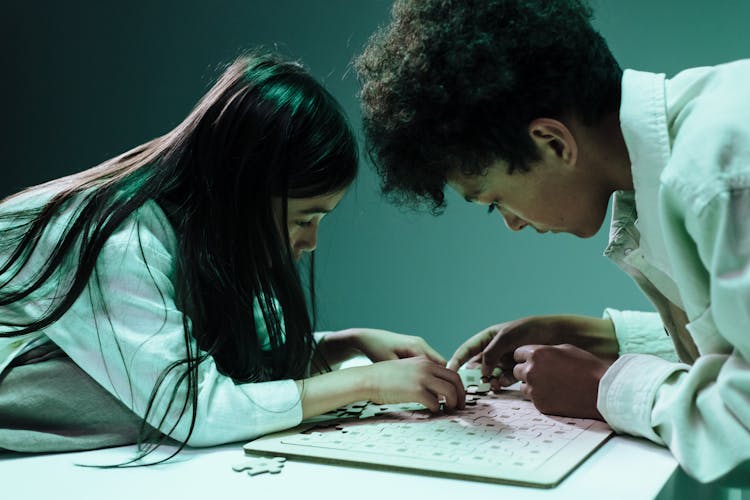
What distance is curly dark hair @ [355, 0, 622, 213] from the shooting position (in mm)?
1002

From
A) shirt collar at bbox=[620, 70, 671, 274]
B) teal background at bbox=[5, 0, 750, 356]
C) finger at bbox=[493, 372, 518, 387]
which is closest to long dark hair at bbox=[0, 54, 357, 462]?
finger at bbox=[493, 372, 518, 387]

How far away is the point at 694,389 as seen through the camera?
861mm

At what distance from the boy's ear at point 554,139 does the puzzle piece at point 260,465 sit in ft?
1.77

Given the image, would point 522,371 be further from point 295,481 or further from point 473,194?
point 295,481

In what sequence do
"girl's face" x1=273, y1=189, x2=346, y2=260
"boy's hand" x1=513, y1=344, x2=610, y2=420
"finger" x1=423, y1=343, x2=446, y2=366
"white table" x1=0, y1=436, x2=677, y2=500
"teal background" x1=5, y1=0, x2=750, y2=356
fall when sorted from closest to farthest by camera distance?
"white table" x1=0, y1=436, x2=677, y2=500 → "boy's hand" x1=513, y1=344, x2=610, y2=420 → "girl's face" x1=273, y1=189, x2=346, y2=260 → "finger" x1=423, y1=343, x2=446, y2=366 → "teal background" x1=5, y1=0, x2=750, y2=356

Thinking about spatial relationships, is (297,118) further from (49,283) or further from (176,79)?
(176,79)

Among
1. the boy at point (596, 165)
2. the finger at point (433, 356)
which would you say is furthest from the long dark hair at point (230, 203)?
the finger at point (433, 356)

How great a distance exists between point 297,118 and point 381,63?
0.17m

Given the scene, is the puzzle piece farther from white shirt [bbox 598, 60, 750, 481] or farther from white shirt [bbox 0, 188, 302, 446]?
white shirt [bbox 598, 60, 750, 481]

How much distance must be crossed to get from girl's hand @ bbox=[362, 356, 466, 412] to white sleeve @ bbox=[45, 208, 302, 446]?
0.39 ft

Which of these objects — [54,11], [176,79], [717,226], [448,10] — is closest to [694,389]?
[717,226]

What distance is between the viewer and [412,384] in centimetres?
106

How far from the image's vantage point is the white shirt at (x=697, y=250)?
0.80m

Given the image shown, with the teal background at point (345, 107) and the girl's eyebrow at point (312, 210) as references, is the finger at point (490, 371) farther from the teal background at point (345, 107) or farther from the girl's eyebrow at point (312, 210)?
the teal background at point (345, 107)
